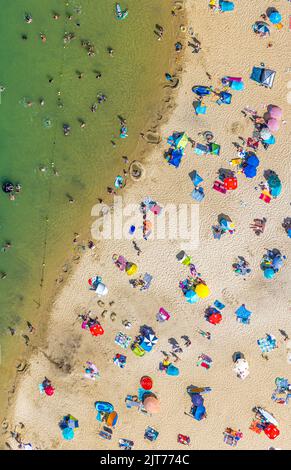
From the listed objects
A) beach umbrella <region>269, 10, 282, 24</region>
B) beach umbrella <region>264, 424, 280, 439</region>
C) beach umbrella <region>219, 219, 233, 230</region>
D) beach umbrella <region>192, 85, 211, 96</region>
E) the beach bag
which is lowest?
beach umbrella <region>264, 424, 280, 439</region>

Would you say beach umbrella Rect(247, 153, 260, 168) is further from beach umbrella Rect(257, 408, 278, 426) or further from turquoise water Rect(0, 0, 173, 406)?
beach umbrella Rect(257, 408, 278, 426)

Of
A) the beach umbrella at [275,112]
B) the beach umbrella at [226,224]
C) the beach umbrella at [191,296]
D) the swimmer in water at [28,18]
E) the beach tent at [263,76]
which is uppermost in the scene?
the swimmer in water at [28,18]

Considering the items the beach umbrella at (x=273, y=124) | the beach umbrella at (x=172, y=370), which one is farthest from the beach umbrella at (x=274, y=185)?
the beach umbrella at (x=172, y=370)

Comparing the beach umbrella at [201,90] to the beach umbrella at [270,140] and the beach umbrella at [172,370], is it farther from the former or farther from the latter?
the beach umbrella at [172,370]

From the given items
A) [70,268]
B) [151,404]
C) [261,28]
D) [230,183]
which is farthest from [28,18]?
[151,404]

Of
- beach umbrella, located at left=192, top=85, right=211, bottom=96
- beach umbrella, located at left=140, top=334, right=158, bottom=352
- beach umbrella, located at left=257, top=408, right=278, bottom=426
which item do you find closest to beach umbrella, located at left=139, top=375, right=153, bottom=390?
beach umbrella, located at left=140, top=334, right=158, bottom=352

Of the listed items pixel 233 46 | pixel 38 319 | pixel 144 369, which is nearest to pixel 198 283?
pixel 144 369

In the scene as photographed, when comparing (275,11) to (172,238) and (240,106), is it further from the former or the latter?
(172,238)
